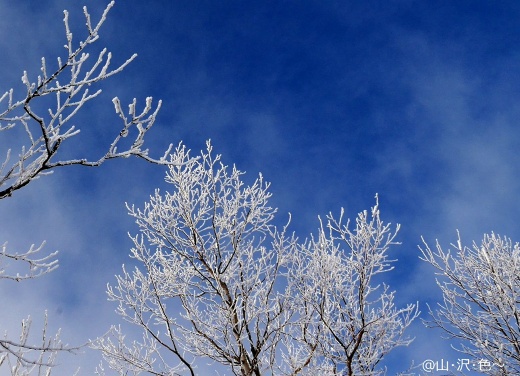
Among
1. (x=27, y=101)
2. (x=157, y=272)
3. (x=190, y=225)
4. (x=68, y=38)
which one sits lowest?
(x=27, y=101)

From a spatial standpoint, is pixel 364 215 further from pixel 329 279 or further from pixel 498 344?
pixel 498 344

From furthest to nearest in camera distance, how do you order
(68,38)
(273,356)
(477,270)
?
(477,270)
(273,356)
(68,38)

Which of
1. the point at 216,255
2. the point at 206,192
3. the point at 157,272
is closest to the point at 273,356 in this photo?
the point at 216,255

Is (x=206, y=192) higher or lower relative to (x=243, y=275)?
higher

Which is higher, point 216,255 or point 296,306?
point 216,255

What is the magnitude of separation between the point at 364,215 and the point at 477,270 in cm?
376

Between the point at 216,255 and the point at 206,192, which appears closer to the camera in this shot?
the point at 216,255

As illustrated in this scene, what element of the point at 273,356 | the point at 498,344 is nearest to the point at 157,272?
the point at 273,356

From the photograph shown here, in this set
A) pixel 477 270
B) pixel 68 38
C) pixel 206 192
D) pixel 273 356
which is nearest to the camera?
pixel 68 38

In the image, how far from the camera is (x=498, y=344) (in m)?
8.02

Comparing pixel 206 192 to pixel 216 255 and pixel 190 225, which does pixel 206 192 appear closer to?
pixel 190 225

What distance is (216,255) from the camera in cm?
714

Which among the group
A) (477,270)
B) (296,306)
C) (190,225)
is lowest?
(296,306)

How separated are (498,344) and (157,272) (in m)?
6.65
